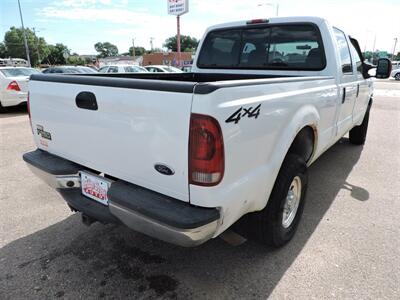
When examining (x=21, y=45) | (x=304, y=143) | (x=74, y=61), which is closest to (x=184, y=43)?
(x=74, y=61)

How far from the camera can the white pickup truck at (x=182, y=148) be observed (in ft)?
5.55

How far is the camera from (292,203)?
9.28 ft

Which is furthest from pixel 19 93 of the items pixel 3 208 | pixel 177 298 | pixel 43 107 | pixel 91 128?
pixel 177 298

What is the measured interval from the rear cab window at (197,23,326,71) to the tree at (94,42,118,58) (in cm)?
14608

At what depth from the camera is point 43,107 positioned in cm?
254

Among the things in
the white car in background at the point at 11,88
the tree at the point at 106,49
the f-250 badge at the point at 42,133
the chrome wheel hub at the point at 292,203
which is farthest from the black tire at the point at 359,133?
the tree at the point at 106,49

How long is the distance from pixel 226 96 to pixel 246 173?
1.72 ft

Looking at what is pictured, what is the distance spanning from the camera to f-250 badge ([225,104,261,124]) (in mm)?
1709

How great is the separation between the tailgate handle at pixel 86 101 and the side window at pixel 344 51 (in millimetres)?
2905

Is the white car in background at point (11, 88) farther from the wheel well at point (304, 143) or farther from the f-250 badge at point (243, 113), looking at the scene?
the f-250 badge at point (243, 113)

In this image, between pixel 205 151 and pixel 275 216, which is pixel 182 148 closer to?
pixel 205 151

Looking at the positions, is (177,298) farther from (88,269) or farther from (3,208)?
(3,208)

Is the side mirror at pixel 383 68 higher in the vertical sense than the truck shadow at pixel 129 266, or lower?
higher

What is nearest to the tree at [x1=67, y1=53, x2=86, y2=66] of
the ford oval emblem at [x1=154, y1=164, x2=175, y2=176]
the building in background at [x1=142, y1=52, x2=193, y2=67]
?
the building in background at [x1=142, y1=52, x2=193, y2=67]
